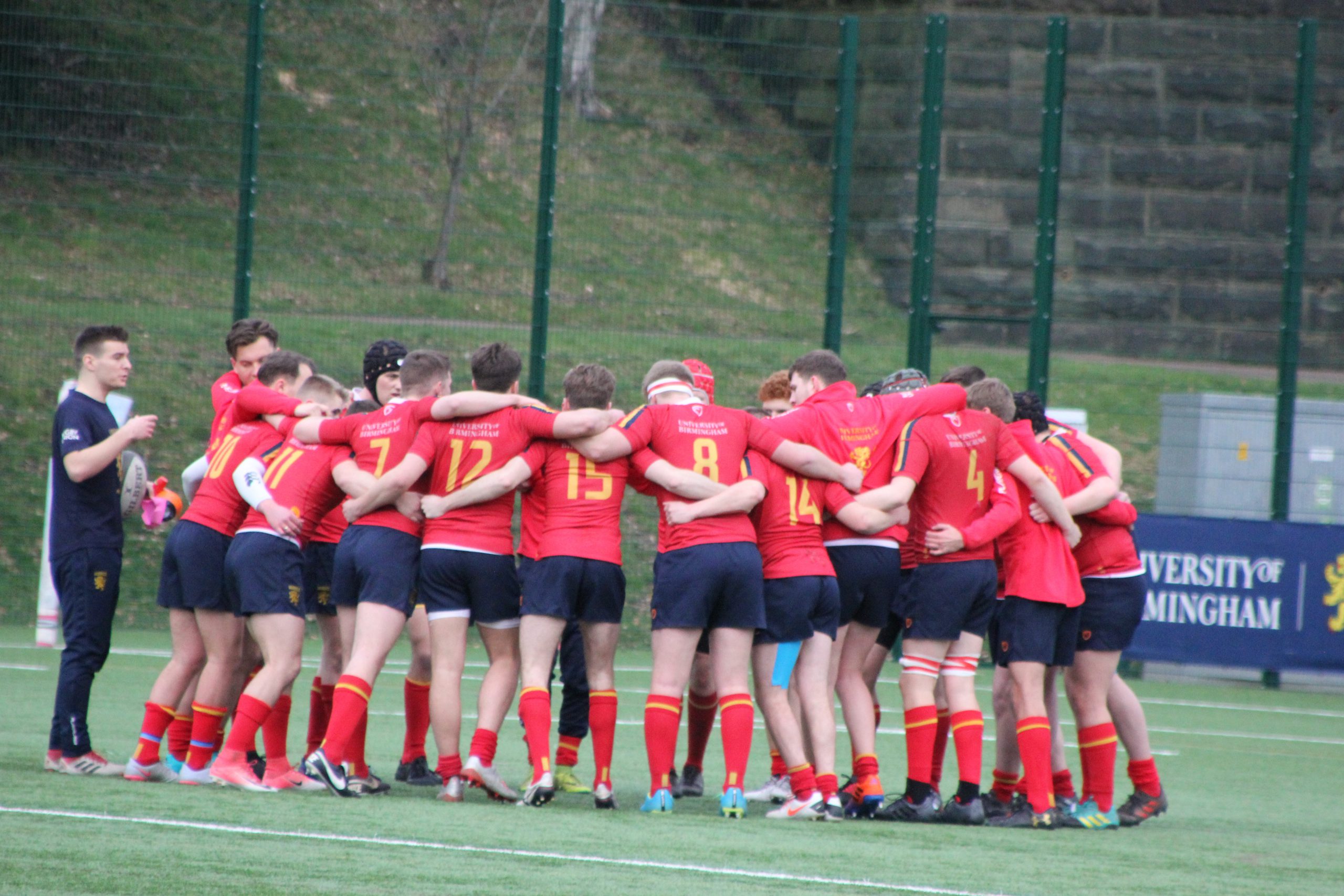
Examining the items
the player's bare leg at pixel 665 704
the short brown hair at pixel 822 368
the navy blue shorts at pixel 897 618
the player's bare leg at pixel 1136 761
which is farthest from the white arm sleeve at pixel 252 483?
the player's bare leg at pixel 1136 761

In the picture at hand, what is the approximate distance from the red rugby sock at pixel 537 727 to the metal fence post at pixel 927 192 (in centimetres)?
738

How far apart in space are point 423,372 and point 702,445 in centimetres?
127

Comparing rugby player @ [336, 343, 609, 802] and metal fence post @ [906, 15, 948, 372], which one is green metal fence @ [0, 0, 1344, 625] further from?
rugby player @ [336, 343, 609, 802]

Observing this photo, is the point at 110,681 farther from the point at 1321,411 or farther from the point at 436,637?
the point at 1321,411

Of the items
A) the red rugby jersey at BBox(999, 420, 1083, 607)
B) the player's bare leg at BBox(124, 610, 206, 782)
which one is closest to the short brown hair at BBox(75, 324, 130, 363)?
the player's bare leg at BBox(124, 610, 206, 782)

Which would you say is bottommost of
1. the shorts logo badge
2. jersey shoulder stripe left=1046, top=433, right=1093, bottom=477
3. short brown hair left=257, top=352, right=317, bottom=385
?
the shorts logo badge

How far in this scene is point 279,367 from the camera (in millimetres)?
7051

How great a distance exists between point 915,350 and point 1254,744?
465cm

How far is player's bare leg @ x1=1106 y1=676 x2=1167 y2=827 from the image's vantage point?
695cm

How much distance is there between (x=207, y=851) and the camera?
4984 mm

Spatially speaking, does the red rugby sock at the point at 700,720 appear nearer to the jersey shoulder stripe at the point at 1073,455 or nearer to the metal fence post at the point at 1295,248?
the jersey shoulder stripe at the point at 1073,455

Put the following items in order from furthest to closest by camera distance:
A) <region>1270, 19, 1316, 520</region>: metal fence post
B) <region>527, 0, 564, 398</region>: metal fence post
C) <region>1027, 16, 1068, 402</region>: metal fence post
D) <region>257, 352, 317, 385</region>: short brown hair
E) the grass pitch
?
1. <region>1027, 16, 1068, 402</region>: metal fence post
2. <region>1270, 19, 1316, 520</region>: metal fence post
3. <region>527, 0, 564, 398</region>: metal fence post
4. <region>257, 352, 317, 385</region>: short brown hair
5. the grass pitch

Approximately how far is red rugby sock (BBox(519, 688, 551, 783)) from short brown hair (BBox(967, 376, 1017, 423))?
228 centimetres

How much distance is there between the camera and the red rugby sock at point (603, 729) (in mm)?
6473
